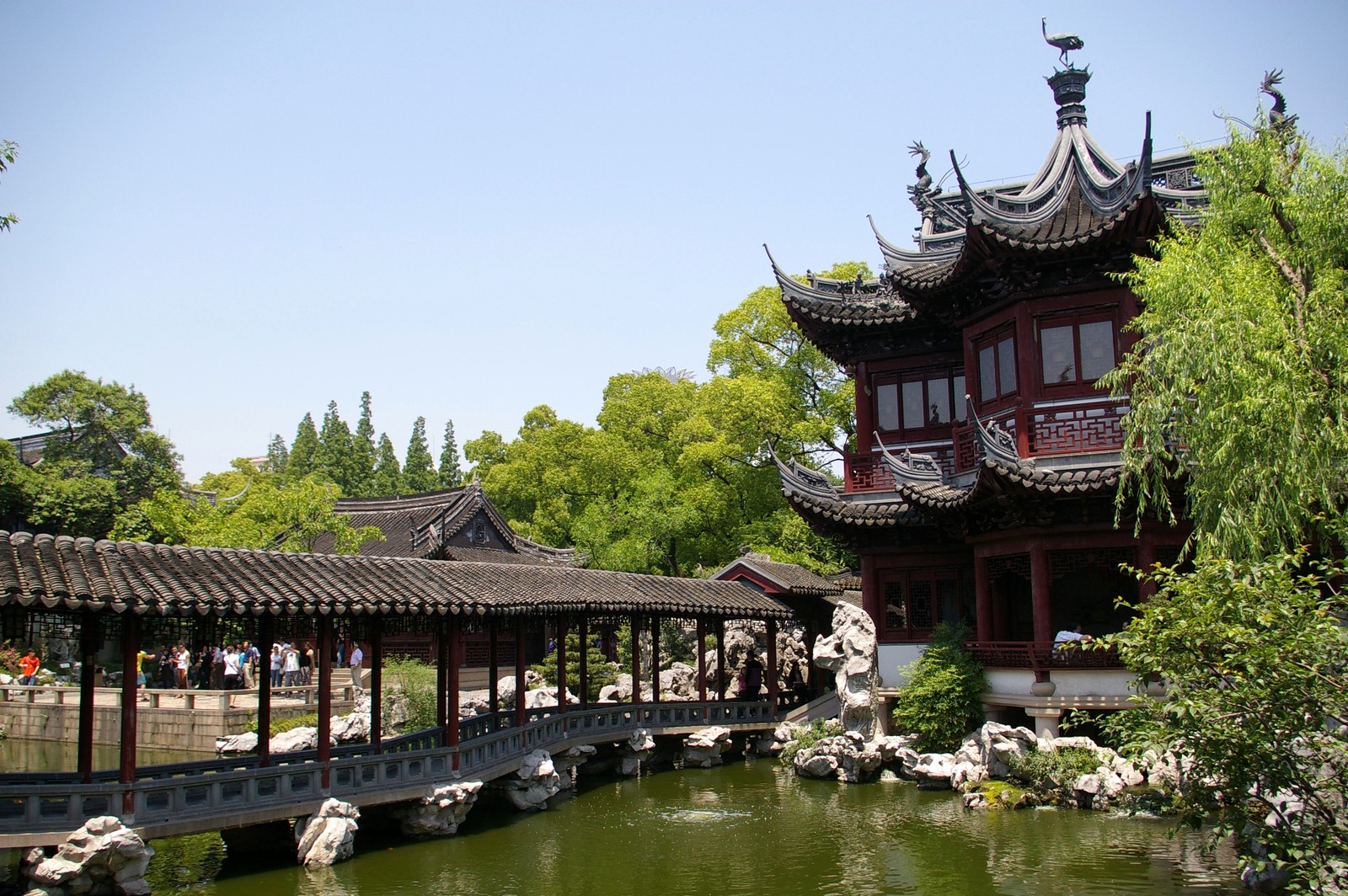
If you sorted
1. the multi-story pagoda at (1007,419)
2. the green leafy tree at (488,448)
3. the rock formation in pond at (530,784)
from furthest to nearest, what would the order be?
1. the green leafy tree at (488,448)
2. the multi-story pagoda at (1007,419)
3. the rock formation in pond at (530,784)

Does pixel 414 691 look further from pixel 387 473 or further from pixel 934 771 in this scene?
pixel 387 473

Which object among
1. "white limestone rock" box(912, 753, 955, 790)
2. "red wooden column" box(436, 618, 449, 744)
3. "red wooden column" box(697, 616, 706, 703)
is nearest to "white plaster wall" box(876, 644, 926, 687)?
"white limestone rock" box(912, 753, 955, 790)

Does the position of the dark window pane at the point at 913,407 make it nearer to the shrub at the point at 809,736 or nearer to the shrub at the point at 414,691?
the shrub at the point at 809,736

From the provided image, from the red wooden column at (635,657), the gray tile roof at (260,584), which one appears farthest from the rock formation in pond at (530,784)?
the red wooden column at (635,657)

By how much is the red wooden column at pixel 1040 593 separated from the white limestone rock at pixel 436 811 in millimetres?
8266

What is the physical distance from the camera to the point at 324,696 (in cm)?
1271

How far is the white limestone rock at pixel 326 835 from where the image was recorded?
12.0 m

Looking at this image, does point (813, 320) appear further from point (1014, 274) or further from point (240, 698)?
point (240, 698)

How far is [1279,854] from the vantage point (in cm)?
859

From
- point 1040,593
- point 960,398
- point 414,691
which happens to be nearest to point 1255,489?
point 1040,593

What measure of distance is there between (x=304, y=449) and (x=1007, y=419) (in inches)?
2289

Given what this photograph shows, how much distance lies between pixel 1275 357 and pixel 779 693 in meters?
14.6

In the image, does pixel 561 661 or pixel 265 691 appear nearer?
pixel 265 691

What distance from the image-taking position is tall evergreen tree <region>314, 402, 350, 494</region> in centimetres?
6066
